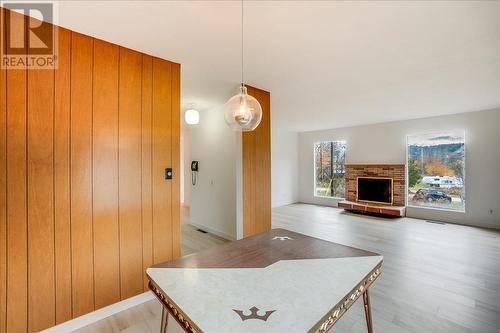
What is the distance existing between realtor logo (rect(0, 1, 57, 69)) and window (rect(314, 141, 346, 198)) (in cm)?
713

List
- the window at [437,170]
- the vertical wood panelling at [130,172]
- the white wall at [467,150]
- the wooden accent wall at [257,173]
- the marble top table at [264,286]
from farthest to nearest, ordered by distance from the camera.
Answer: the window at [437,170]
the white wall at [467,150]
the wooden accent wall at [257,173]
the vertical wood panelling at [130,172]
the marble top table at [264,286]

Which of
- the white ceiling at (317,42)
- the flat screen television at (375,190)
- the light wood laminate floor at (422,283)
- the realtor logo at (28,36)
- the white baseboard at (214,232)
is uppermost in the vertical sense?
the white ceiling at (317,42)

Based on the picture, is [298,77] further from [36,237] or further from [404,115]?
[404,115]

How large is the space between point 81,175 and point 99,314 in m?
1.26

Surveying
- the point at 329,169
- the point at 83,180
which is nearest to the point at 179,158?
the point at 83,180

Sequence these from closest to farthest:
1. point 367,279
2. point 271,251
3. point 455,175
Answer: point 367,279 → point 271,251 → point 455,175

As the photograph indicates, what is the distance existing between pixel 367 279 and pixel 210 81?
284 cm

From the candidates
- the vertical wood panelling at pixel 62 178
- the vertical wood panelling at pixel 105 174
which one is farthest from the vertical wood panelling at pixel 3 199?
the vertical wood panelling at pixel 105 174

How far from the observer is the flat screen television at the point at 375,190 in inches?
246

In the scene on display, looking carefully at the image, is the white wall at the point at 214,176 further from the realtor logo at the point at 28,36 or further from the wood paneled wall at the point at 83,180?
the realtor logo at the point at 28,36

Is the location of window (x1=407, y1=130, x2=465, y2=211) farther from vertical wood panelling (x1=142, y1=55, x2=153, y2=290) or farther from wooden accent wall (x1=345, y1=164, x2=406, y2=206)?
vertical wood panelling (x1=142, y1=55, x2=153, y2=290)

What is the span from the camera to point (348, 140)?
7.09 m

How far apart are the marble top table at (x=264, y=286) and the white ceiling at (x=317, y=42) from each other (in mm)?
1789

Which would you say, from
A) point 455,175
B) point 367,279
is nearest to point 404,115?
point 455,175
